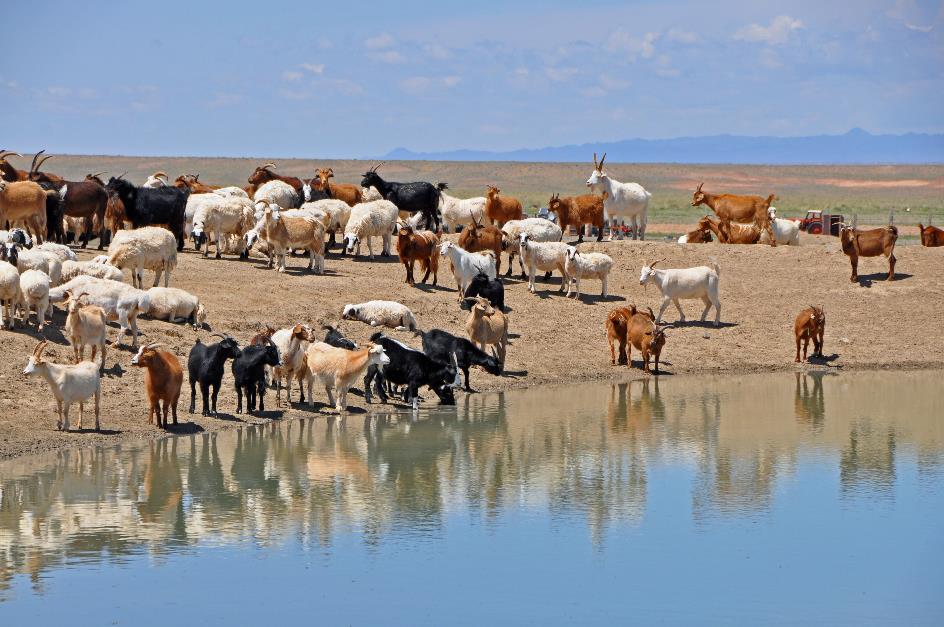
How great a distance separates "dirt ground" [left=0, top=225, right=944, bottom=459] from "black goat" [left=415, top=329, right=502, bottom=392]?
2.01 feet

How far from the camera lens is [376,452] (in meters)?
15.6

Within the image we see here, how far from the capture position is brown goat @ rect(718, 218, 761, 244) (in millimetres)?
29828

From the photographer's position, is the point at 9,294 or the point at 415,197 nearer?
the point at 9,294

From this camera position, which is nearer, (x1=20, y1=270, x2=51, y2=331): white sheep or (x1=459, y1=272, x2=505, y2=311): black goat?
(x1=20, y1=270, x2=51, y2=331): white sheep

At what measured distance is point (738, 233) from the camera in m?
29.9

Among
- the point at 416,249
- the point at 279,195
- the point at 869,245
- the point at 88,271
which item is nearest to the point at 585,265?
the point at 416,249

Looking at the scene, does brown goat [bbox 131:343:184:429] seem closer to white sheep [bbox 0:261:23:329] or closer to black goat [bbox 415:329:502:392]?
white sheep [bbox 0:261:23:329]

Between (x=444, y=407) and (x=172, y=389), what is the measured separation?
3.91m

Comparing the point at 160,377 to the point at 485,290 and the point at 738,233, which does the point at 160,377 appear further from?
the point at 738,233

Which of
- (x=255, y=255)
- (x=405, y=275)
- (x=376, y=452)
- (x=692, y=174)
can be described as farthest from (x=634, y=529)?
(x=692, y=174)

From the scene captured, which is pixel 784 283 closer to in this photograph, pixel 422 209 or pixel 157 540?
pixel 422 209

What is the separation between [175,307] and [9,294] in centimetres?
272

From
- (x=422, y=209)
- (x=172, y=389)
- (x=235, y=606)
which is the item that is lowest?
(x=235, y=606)

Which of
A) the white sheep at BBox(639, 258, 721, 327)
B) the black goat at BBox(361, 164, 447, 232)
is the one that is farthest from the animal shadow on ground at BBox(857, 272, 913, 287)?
the black goat at BBox(361, 164, 447, 232)
